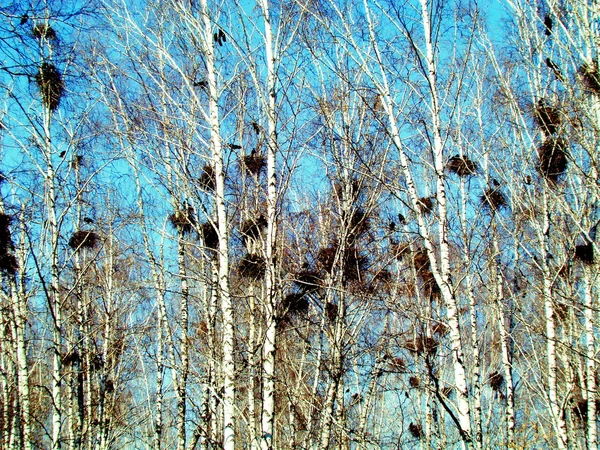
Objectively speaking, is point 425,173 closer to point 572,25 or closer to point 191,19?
point 572,25

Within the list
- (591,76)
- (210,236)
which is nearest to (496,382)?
(210,236)

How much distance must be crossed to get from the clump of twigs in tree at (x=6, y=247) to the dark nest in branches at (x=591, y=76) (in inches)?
329

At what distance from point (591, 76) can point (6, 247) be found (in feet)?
29.7

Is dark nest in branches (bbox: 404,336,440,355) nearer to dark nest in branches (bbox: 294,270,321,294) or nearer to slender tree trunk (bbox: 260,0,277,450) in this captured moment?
slender tree trunk (bbox: 260,0,277,450)

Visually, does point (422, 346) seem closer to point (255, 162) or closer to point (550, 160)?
point (550, 160)

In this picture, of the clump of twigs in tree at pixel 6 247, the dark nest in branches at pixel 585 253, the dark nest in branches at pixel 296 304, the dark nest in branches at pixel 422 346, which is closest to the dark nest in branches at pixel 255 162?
the dark nest in branches at pixel 296 304

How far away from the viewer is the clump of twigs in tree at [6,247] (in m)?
9.05

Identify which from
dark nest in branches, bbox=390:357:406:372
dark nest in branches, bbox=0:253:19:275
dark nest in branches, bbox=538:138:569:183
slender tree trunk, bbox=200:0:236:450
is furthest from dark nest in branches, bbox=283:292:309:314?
dark nest in branches, bbox=0:253:19:275

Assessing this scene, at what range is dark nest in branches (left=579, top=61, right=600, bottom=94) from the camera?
6454mm

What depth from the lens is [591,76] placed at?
22.3 feet

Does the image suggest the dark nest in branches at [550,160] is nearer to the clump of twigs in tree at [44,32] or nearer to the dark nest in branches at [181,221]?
the dark nest in branches at [181,221]

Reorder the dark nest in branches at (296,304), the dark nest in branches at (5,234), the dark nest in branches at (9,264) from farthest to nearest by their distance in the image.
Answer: the dark nest in branches at (9,264) → the dark nest in branches at (5,234) → the dark nest in branches at (296,304)

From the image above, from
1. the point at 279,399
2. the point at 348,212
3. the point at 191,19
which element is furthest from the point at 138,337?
the point at 191,19

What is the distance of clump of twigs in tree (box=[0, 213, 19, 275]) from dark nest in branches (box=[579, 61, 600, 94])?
835 cm
